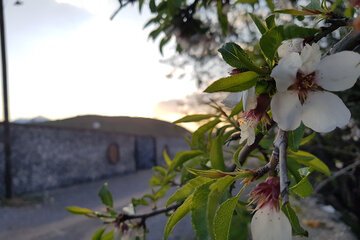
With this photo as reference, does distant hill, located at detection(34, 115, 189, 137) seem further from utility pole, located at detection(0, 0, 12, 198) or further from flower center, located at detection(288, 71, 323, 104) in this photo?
flower center, located at detection(288, 71, 323, 104)

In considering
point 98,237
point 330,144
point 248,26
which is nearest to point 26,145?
point 248,26

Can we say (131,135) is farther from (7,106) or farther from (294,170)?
(294,170)

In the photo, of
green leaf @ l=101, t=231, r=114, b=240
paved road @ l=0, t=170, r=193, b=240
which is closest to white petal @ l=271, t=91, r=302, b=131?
green leaf @ l=101, t=231, r=114, b=240

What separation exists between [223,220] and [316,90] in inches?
8.0

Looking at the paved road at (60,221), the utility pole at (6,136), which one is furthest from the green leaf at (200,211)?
the utility pole at (6,136)

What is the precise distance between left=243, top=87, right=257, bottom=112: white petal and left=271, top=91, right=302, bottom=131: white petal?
0.03 meters

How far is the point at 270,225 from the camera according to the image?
0.39 metres

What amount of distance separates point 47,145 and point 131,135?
415cm

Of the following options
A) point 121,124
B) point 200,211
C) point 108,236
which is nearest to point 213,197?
point 200,211

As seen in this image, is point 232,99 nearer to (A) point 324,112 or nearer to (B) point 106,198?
(A) point 324,112

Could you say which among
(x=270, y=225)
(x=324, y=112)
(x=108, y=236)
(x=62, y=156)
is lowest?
(x=62, y=156)

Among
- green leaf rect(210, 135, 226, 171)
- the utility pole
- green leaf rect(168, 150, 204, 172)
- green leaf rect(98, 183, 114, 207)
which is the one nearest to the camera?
green leaf rect(210, 135, 226, 171)

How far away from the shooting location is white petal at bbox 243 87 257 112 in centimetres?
39

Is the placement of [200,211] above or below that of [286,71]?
below
